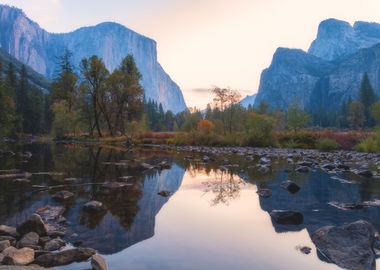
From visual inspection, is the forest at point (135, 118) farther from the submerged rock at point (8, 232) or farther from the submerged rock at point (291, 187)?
the submerged rock at point (8, 232)

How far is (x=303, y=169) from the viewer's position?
2228 cm

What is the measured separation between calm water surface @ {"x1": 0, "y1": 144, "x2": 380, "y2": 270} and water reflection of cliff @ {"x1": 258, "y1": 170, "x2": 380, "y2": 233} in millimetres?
27

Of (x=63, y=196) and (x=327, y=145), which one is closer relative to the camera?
(x=63, y=196)

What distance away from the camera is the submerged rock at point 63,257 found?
21.9 feet

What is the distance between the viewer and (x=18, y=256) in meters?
6.44

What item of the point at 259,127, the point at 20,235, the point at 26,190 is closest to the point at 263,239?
the point at 20,235

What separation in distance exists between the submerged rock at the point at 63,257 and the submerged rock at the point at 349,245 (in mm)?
5143

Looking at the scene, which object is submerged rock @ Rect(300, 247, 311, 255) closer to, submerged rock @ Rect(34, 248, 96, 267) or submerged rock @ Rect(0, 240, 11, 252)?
submerged rock @ Rect(34, 248, 96, 267)

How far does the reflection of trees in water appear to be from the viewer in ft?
44.9

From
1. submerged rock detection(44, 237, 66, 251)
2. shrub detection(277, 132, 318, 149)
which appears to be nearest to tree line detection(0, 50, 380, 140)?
shrub detection(277, 132, 318, 149)

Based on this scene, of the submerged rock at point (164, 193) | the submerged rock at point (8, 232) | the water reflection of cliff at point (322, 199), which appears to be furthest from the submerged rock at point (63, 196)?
the water reflection of cliff at point (322, 199)

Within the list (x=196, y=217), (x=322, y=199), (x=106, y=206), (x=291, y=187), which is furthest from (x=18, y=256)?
(x=291, y=187)

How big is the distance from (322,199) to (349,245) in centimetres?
607

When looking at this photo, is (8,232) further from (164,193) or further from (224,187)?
(224,187)
